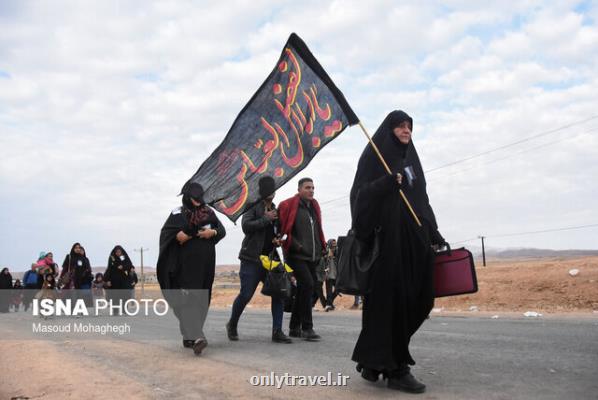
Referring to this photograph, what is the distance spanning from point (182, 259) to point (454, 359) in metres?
3.16

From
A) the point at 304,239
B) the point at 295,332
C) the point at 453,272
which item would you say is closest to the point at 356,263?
the point at 453,272

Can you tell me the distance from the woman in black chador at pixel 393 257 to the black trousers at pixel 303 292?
3.23 meters

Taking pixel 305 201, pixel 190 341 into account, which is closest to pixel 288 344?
pixel 190 341

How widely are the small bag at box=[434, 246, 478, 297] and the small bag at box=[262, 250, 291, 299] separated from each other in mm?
3170

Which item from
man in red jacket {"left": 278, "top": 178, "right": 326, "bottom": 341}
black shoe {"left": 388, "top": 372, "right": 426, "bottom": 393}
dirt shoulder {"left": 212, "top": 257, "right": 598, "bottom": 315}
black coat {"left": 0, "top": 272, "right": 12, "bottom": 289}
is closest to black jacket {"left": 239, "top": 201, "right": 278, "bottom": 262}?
man in red jacket {"left": 278, "top": 178, "right": 326, "bottom": 341}

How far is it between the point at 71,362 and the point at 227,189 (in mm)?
2439

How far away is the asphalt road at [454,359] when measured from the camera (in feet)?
15.4

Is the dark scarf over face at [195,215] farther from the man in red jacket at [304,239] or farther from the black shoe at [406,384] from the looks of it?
the black shoe at [406,384]

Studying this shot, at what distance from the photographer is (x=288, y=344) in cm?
793

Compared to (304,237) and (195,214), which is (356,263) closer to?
(195,214)

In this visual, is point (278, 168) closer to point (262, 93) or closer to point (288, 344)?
point (262, 93)

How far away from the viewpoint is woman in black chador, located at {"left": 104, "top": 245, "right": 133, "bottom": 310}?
58.0ft

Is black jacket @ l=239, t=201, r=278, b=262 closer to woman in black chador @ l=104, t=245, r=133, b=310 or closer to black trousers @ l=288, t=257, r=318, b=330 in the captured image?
black trousers @ l=288, t=257, r=318, b=330

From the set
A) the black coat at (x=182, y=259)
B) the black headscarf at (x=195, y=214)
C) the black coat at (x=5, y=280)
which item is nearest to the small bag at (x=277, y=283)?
the black coat at (x=182, y=259)
